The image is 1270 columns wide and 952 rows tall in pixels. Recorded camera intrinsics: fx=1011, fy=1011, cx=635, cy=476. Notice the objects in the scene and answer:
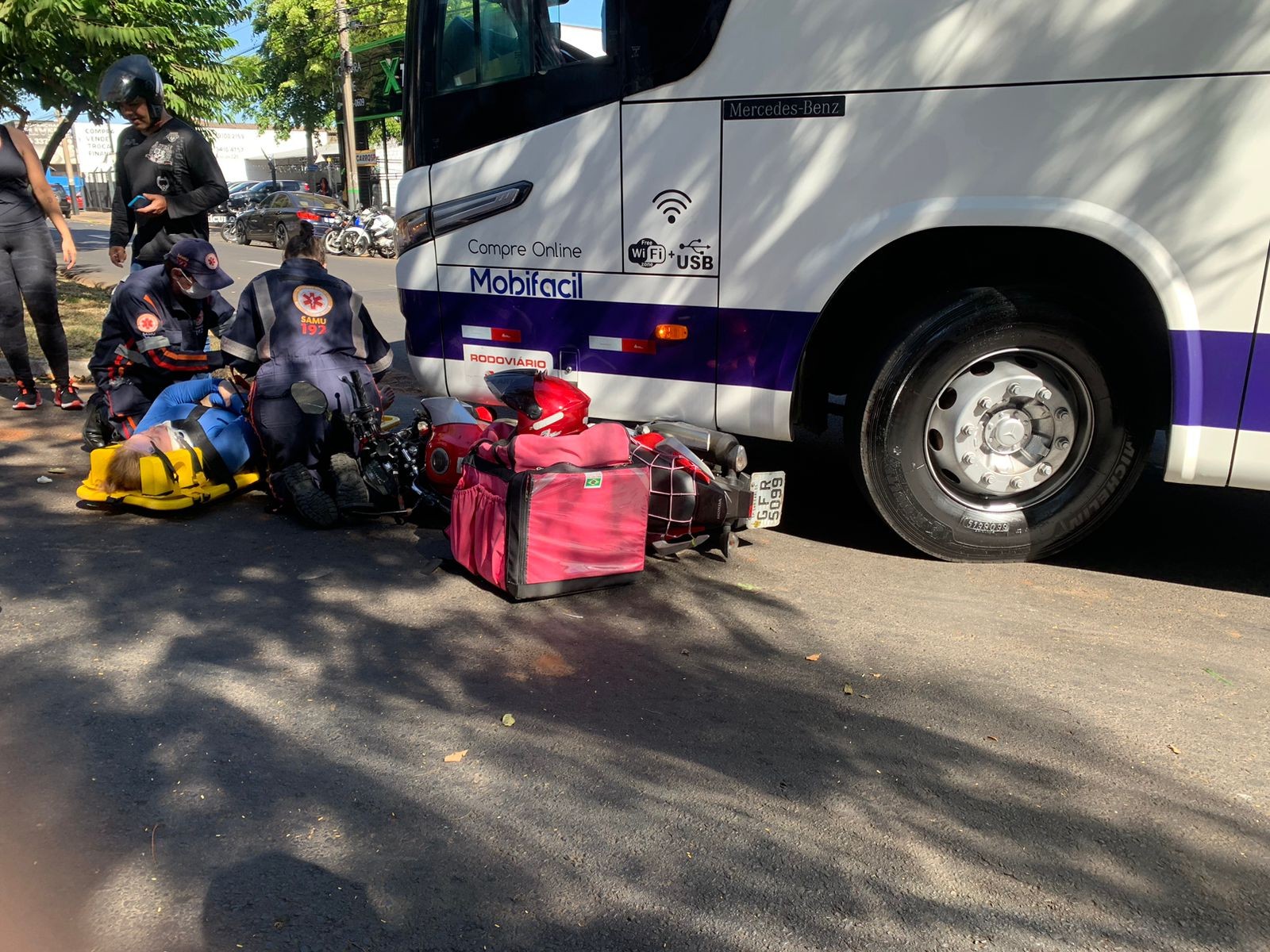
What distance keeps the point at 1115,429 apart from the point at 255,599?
11.6 feet

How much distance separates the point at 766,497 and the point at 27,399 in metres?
5.25

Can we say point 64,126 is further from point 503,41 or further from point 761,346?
point 761,346

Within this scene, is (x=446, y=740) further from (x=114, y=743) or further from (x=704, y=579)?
(x=704, y=579)

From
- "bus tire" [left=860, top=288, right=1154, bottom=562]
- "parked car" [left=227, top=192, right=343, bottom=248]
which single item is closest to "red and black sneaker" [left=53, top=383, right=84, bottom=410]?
"bus tire" [left=860, top=288, right=1154, bottom=562]

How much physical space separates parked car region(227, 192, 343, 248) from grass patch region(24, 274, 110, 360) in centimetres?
1179

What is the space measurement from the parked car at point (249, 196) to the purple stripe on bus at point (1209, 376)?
2789 centimetres

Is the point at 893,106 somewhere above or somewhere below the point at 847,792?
above

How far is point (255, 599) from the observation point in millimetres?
3941

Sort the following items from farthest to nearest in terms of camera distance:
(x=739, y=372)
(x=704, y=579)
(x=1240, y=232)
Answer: (x=739, y=372) < (x=704, y=579) < (x=1240, y=232)

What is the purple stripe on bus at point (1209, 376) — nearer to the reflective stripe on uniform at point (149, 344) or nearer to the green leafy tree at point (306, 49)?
the reflective stripe on uniform at point (149, 344)

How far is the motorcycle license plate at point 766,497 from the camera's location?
14.4 feet

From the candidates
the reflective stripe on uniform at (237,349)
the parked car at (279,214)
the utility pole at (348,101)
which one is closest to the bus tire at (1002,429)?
the reflective stripe on uniform at (237,349)

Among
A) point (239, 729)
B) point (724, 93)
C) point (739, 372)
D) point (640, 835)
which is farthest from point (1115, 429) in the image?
point (239, 729)

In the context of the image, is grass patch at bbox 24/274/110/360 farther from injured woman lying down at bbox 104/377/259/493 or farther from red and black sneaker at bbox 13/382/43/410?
injured woman lying down at bbox 104/377/259/493
